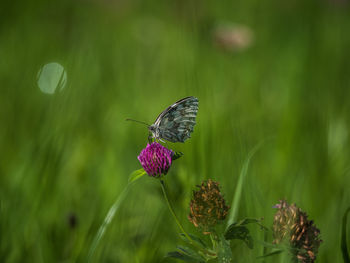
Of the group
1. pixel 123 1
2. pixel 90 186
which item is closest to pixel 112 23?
pixel 123 1

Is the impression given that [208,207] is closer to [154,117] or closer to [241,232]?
[241,232]

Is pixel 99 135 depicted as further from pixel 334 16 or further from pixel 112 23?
pixel 334 16

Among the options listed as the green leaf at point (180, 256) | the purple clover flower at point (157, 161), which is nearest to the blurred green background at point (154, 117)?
the green leaf at point (180, 256)

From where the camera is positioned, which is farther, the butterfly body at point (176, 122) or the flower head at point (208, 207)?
the butterfly body at point (176, 122)

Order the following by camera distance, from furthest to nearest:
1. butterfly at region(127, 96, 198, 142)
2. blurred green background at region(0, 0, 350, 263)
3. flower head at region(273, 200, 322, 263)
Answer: blurred green background at region(0, 0, 350, 263), butterfly at region(127, 96, 198, 142), flower head at region(273, 200, 322, 263)

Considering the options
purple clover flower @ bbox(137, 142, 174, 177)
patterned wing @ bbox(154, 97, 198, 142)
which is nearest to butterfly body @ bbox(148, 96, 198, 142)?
patterned wing @ bbox(154, 97, 198, 142)

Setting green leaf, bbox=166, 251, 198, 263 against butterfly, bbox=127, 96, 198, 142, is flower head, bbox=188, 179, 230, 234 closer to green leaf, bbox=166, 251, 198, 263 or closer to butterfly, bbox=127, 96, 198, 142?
green leaf, bbox=166, 251, 198, 263

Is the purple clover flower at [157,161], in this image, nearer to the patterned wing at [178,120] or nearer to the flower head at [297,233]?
the patterned wing at [178,120]
